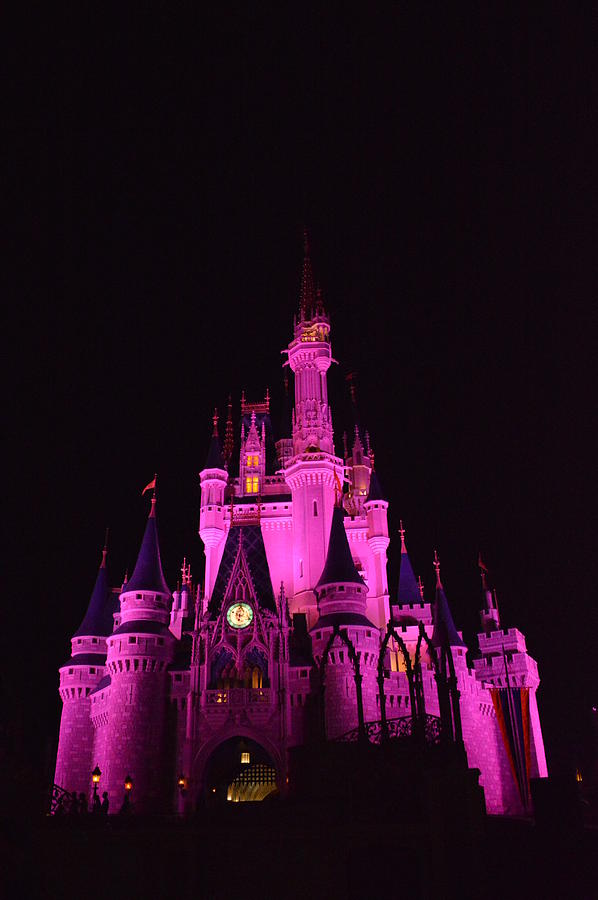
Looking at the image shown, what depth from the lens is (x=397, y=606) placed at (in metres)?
54.1

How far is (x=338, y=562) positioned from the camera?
46.0m

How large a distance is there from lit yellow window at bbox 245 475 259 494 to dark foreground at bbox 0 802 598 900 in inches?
1286

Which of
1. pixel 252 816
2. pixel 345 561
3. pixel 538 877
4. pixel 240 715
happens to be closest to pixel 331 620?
pixel 345 561

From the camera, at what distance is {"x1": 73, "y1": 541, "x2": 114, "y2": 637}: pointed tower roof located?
50000 mm

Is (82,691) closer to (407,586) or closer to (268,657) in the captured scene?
(268,657)

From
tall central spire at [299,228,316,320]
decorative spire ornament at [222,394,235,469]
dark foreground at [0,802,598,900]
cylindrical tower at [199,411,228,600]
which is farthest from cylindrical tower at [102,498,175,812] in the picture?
tall central spire at [299,228,316,320]

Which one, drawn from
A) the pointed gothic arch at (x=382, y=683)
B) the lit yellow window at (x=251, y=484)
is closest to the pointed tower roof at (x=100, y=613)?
the lit yellow window at (x=251, y=484)

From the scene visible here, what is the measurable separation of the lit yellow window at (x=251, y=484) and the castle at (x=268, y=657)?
11 centimetres

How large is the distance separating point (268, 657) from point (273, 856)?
18277 mm

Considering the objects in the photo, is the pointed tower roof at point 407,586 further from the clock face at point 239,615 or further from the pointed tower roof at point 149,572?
the pointed tower roof at point 149,572

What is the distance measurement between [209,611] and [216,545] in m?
9.07

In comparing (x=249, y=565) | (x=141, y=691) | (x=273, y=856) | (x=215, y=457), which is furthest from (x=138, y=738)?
(x=215, y=457)

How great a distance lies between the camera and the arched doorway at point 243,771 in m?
42.3

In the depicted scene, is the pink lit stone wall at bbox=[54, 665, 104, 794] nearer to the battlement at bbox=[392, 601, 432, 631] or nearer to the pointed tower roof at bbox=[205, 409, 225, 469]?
the pointed tower roof at bbox=[205, 409, 225, 469]
